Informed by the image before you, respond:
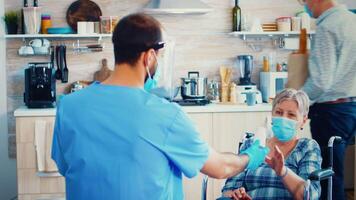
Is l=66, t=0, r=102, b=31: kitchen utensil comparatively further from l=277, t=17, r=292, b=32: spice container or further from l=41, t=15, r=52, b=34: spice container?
l=277, t=17, r=292, b=32: spice container

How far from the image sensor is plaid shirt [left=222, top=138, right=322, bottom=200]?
8.27 feet

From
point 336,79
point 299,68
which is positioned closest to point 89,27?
point 299,68

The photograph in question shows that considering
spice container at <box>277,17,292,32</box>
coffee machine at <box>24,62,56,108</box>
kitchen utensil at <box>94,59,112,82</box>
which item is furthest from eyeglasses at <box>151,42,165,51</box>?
spice container at <box>277,17,292,32</box>

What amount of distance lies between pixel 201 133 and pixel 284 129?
1705 mm

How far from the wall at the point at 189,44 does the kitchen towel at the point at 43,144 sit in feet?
1.93

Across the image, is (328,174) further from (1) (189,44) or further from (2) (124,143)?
(1) (189,44)

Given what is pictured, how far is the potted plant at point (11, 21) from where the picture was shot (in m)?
4.42

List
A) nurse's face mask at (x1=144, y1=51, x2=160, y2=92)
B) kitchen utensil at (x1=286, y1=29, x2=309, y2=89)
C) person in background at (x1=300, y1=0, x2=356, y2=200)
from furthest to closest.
A: kitchen utensil at (x1=286, y1=29, x2=309, y2=89)
person in background at (x1=300, y1=0, x2=356, y2=200)
nurse's face mask at (x1=144, y1=51, x2=160, y2=92)

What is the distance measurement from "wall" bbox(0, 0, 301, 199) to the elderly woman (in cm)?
208

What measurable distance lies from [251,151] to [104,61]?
9.08ft

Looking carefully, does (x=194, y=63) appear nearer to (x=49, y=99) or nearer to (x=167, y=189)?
(x=49, y=99)

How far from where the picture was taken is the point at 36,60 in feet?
15.1

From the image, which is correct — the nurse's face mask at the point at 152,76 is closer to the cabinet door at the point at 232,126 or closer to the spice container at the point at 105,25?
the cabinet door at the point at 232,126

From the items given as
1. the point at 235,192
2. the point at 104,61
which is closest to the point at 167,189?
the point at 235,192
